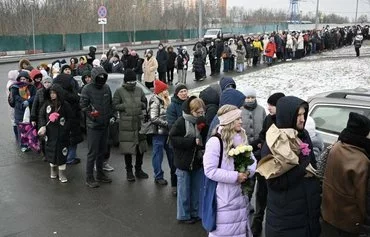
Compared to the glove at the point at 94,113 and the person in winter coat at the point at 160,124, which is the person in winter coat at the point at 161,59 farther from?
the glove at the point at 94,113

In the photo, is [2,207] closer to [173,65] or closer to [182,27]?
[173,65]

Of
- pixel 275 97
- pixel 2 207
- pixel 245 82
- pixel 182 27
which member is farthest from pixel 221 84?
pixel 182 27

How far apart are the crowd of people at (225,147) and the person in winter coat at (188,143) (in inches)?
0.5

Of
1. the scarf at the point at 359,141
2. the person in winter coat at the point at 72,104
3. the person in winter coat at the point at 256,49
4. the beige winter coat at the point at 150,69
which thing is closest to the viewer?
the scarf at the point at 359,141

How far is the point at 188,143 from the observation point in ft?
18.4

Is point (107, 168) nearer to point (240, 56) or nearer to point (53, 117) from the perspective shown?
point (53, 117)

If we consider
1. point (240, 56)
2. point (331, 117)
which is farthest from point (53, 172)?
point (240, 56)

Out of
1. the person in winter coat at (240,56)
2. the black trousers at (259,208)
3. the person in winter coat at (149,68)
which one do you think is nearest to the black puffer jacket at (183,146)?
the black trousers at (259,208)

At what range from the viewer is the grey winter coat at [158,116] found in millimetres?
7117

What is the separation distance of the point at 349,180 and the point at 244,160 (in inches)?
38.5

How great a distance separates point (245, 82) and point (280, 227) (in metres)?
15.5

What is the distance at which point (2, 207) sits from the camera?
21.5ft

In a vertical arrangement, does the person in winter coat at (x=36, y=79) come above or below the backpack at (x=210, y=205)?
above

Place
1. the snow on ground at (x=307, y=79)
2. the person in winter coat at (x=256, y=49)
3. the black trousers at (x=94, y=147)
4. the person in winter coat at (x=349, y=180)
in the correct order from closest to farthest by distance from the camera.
Result: the person in winter coat at (x=349, y=180) → the black trousers at (x=94, y=147) → the snow on ground at (x=307, y=79) → the person in winter coat at (x=256, y=49)
